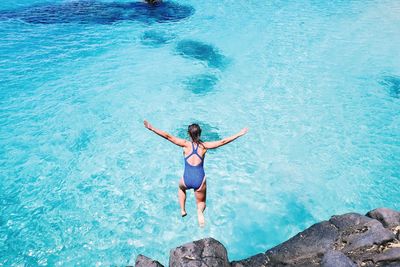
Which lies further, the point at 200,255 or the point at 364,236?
the point at 364,236

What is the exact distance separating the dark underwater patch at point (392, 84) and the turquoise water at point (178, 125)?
4.7 inches

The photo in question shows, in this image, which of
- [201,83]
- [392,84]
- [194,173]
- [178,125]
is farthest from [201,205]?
[392,84]

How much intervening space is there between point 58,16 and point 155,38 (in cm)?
644

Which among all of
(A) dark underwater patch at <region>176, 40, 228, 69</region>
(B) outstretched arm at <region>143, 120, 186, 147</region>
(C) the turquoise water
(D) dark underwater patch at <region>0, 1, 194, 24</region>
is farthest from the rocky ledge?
(D) dark underwater patch at <region>0, 1, 194, 24</region>

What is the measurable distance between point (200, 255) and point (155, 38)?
541 inches

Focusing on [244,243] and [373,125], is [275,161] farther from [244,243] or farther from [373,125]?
[373,125]

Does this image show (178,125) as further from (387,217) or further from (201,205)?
(387,217)

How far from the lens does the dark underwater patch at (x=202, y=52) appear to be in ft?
46.9

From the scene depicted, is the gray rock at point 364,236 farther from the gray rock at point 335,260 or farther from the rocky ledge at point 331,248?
the gray rock at point 335,260

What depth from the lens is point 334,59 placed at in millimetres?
14625

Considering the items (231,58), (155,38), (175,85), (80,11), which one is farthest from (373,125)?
Answer: (80,11)

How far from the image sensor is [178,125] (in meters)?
10.8

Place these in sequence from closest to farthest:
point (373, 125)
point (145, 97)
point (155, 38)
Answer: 1. point (373, 125)
2. point (145, 97)
3. point (155, 38)

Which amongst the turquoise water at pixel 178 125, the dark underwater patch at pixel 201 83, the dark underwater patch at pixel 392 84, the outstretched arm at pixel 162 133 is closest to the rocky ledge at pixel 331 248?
the outstretched arm at pixel 162 133
